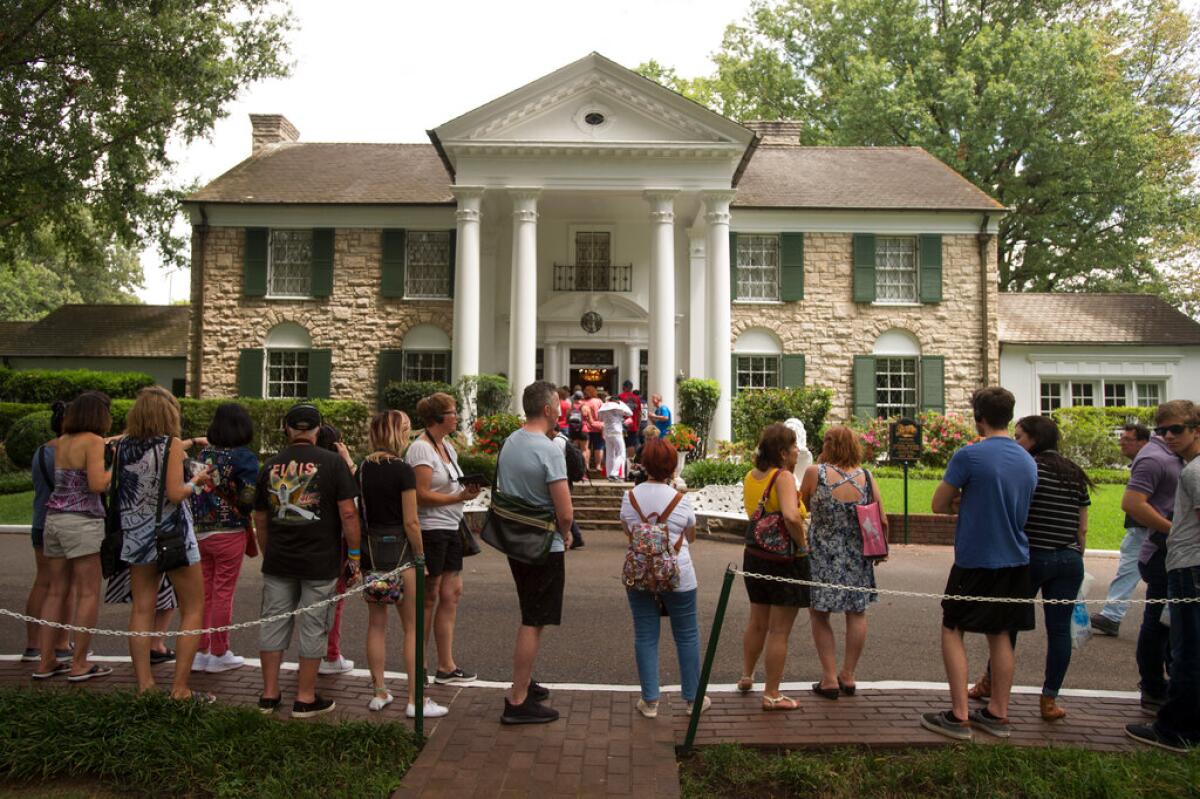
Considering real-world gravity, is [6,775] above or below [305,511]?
below

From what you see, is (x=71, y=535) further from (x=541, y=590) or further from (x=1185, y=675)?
(x=1185, y=675)

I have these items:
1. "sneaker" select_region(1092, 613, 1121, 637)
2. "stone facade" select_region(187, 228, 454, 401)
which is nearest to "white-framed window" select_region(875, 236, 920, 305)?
"stone facade" select_region(187, 228, 454, 401)

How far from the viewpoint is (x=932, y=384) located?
21219mm

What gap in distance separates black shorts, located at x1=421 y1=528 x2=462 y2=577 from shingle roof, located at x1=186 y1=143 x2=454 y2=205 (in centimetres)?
1720

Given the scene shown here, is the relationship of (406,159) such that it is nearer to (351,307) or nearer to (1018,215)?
(351,307)

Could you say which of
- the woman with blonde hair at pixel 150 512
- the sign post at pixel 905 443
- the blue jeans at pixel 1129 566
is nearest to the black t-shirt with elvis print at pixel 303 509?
the woman with blonde hair at pixel 150 512

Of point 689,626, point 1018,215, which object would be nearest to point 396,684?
point 689,626

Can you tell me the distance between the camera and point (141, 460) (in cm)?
504

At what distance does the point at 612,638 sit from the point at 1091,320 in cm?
2177

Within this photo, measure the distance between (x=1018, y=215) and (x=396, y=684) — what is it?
31513 mm

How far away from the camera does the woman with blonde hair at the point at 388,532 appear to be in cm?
501

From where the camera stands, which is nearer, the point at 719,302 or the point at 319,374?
the point at 719,302

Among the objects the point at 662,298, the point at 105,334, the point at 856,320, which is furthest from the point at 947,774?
the point at 105,334

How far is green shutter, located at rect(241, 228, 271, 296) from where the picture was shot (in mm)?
21453
